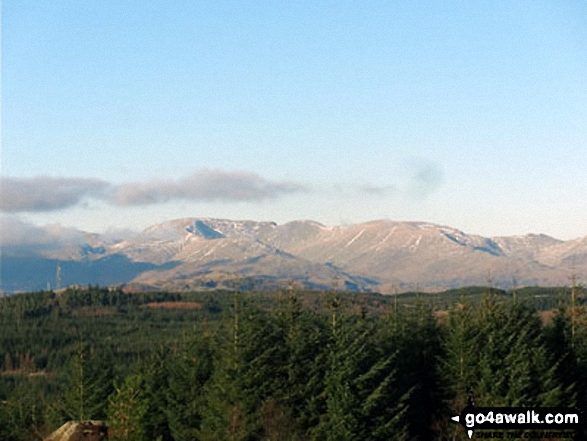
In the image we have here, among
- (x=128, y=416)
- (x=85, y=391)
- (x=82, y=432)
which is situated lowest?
(x=85, y=391)

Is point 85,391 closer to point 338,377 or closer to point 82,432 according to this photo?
point 82,432

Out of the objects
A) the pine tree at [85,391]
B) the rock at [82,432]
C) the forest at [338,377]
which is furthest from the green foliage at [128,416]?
the pine tree at [85,391]

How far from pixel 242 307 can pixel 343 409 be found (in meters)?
17.5

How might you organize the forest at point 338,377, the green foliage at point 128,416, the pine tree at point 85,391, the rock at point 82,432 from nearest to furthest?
the green foliage at point 128,416
the rock at point 82,432
the forest at point 338,377
the pine tree at point 85,391

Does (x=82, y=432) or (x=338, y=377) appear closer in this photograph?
(x=82, y=432)

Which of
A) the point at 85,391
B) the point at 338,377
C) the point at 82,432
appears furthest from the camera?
the point at 85,391

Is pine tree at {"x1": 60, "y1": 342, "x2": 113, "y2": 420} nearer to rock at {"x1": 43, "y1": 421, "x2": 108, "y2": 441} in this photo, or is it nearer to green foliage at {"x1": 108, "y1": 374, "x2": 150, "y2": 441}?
rock at {"x1": 43, "y1": 421, "x2": 108, "y2": 441}

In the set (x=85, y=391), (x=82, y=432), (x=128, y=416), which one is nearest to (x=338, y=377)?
(x=128, y=416)

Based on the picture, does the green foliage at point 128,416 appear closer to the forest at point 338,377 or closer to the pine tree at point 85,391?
the forest at point 338,377

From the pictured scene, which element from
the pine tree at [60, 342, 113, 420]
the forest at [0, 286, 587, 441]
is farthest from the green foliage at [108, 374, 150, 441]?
the pine tree at [60, 342, 113, 420]

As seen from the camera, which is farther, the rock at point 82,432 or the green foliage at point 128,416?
the rock at point 82,432

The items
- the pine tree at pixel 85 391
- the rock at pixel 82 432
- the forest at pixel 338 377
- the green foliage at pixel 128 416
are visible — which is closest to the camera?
the green foliage at pixel 128 416

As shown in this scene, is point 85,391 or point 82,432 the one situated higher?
point 82,432

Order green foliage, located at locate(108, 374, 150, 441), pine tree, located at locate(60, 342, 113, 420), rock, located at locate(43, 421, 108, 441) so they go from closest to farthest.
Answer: green foliage, located at locate(108, 374, 150, 441) → rock, located at locate(43, 421, 108, 441) → pine tree, located at locate(60, 342, 113, 420)
